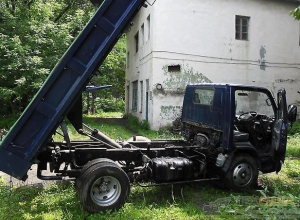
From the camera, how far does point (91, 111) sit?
32875 millimetres

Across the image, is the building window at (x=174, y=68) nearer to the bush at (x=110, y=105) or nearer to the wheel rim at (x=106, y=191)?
the wheel rim at (x=106, y=191)

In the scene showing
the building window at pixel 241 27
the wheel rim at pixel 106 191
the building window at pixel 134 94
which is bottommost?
the wheel rim at pixel 106 191

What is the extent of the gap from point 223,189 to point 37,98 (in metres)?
3.98

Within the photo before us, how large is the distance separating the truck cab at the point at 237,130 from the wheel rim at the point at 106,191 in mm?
2147

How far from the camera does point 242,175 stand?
19.1 feet

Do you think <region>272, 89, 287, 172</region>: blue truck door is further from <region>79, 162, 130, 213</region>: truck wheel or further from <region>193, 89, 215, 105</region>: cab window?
<region>79, 162, 130, 213</region>: truck wheel

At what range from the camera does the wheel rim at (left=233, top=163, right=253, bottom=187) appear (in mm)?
5789

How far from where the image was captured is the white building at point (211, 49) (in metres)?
14.7

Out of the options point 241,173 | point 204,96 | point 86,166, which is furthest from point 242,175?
point 86,166

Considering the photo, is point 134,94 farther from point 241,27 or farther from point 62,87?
point 62,87

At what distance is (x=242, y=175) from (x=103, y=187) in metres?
2.82

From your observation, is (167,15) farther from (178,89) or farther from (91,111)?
(91,111)

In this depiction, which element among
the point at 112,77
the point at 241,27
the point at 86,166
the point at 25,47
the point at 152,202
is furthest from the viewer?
the point at 112,77

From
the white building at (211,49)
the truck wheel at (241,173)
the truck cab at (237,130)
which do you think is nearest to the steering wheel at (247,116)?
the truck cab at (237,130)
